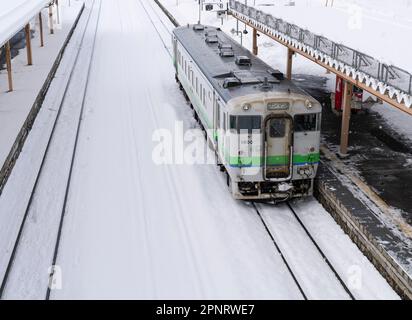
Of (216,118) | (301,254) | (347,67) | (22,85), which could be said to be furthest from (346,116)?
(22,85)

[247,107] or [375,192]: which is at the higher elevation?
[247,107]

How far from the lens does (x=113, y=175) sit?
1766 centimetres

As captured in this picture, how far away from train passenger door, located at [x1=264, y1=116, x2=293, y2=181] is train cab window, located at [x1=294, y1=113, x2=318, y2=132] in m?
0.20

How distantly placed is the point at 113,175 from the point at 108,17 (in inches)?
1496

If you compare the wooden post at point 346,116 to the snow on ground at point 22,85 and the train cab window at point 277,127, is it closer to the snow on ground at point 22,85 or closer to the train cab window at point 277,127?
the train cab window at point 277,127

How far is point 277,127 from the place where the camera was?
577 inches

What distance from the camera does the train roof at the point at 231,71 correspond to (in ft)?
49.4

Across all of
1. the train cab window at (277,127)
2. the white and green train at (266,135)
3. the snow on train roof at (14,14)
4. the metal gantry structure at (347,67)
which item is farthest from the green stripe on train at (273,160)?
the snow on train roof at (14,14)

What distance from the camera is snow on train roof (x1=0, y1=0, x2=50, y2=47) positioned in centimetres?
2094

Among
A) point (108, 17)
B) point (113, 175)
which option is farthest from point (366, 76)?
point (108, 17)

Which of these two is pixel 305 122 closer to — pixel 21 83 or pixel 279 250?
pixel 279 250

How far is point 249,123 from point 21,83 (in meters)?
16.0
